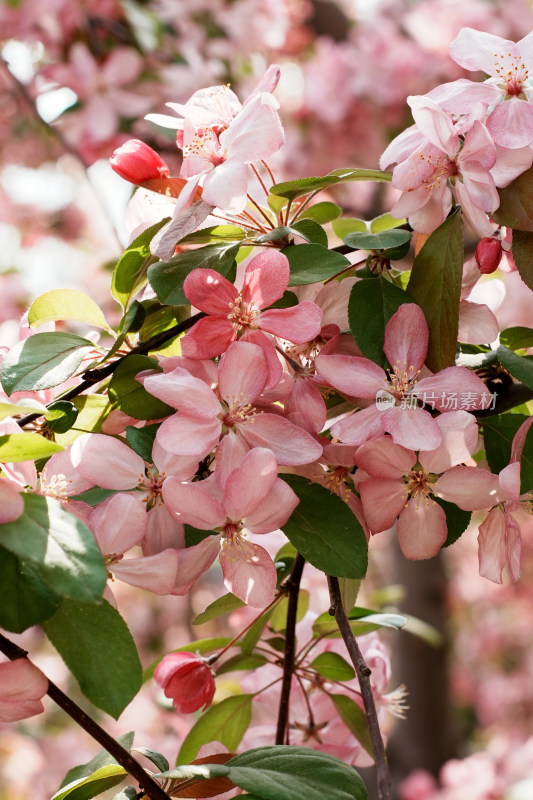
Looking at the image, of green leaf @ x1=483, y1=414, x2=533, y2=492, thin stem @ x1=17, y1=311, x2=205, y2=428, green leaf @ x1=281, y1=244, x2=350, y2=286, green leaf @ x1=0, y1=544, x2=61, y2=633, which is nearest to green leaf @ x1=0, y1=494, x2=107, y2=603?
green leaf @ x1=0, y1=544, x2=61, y2=633

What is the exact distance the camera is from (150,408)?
1.87 ft

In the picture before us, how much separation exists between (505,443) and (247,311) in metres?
0.22

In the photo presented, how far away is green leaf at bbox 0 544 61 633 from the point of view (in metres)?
0.45

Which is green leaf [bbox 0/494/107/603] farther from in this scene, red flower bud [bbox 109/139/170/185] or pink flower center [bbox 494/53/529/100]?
pink flower center [bbox 494/53/529/100]

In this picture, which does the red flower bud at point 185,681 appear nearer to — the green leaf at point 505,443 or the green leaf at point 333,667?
the green leaf at point 333,667

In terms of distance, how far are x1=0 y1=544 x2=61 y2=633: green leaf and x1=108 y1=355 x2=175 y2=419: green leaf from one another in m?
0.14

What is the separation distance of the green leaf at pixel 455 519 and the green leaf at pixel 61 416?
274 mm

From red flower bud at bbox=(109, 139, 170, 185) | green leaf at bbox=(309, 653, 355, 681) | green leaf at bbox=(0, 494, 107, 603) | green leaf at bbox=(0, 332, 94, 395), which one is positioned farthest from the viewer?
green leaf at bbox=(309, 653, 355, 681)

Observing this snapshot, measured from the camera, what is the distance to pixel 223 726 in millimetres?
816

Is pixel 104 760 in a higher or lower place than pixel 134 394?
lower

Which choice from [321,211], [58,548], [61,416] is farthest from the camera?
[321,211]

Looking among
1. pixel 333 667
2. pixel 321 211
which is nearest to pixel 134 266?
pixel 321 211

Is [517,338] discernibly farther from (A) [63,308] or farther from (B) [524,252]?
(A) [63,308]

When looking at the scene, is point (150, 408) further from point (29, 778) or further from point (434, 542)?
point (29, 778)
